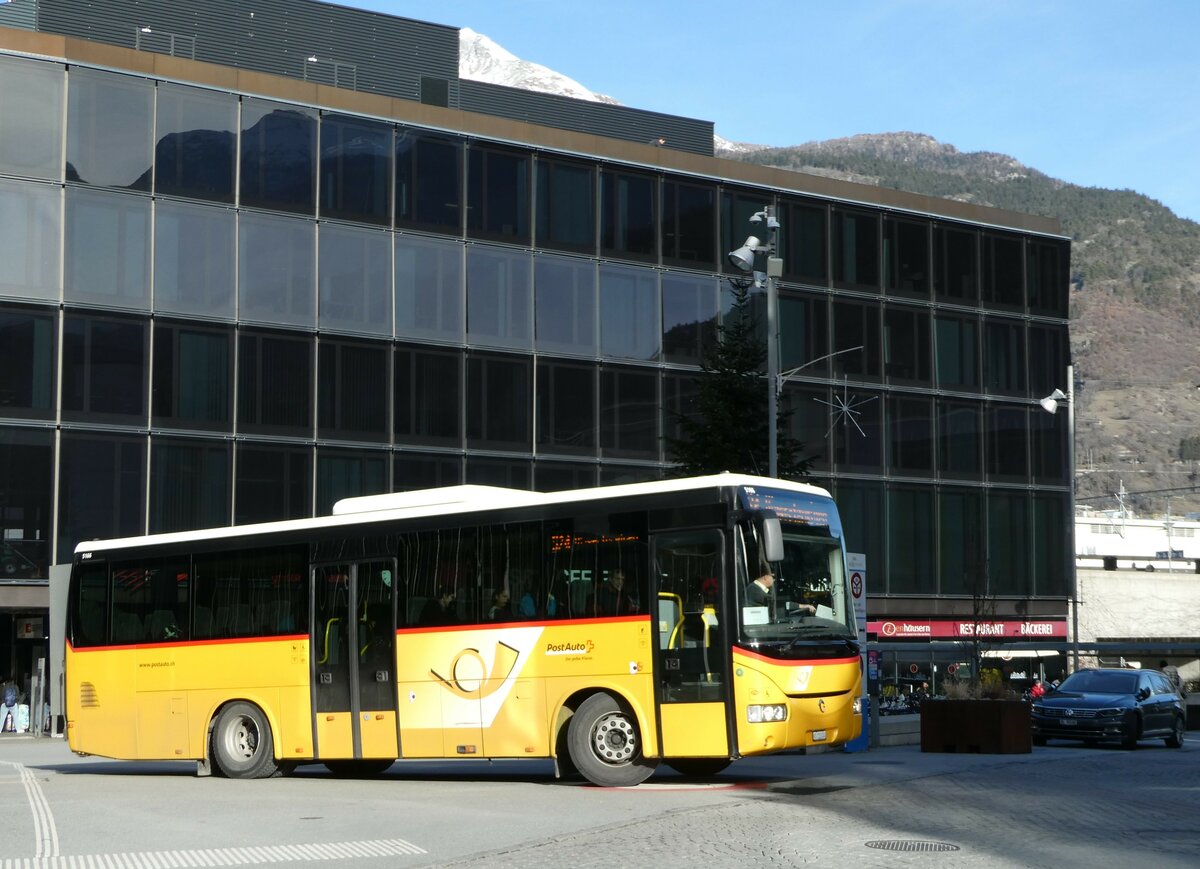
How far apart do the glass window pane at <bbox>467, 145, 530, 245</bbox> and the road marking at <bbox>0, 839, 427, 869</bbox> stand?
31216 mm

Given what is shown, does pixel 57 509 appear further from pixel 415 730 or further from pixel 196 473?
pixel 415 730

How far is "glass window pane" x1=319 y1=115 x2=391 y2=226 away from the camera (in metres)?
40.7

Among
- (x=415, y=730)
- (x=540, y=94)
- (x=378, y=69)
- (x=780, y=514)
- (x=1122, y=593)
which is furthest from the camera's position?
(x=1122, y=593)

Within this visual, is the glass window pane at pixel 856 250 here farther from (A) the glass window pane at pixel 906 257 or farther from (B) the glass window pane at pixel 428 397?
(B) the glass window pane at pixel 428 397

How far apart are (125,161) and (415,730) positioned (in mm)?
23054

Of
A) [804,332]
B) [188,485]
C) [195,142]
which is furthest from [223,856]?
[804,332]

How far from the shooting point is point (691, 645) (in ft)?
56.3

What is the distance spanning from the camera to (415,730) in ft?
63.1

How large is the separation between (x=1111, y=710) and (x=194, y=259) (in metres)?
23.0

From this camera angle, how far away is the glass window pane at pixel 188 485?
124 feet

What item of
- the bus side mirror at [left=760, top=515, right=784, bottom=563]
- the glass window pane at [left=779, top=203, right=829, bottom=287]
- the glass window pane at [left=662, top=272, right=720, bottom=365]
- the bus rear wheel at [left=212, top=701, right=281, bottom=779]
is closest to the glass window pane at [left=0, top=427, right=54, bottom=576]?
the bus rear wheel at [left=212, top=701, right=281, bottom=779]

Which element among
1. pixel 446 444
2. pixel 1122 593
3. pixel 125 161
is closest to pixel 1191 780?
pixel 446 444

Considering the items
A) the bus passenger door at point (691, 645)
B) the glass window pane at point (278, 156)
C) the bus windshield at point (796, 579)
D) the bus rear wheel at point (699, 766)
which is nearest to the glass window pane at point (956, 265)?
the glass window pane at point (278, 156)

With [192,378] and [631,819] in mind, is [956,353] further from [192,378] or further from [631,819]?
[631,819]
